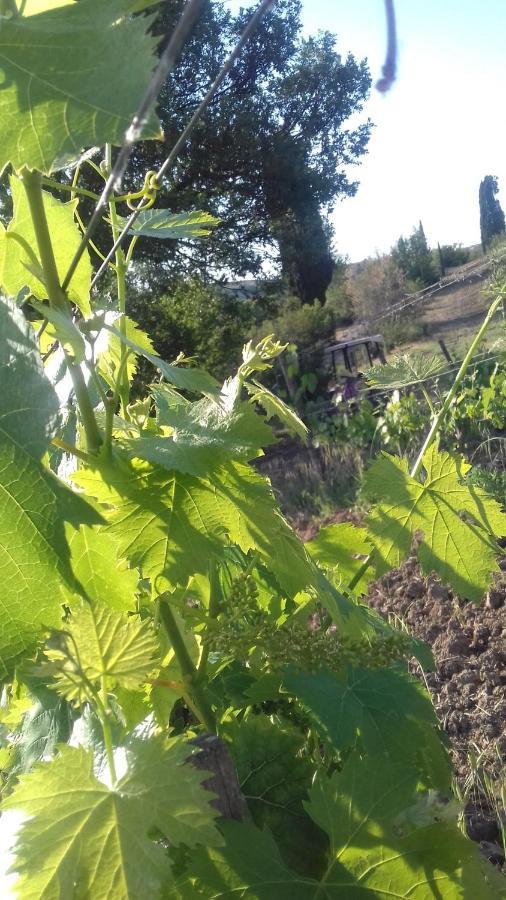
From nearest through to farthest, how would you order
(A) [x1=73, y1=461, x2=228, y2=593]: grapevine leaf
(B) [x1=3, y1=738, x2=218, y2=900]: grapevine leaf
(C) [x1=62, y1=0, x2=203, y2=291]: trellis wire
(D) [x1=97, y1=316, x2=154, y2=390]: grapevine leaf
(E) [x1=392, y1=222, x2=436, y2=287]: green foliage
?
(C) [x1=62, y1=0, x2=203, y2=291]: trellis wire < (B) [x1=3, y1=738, x2=218, y2=900]: grapevine leaf < (A) [x1=73, y1=461, x2=228, y2=593]: grapevine leaf < (D) [x1=97, y1=316, x2=154, y2=390]: grapevine leaf < (E) [x1=392, y1=222, x2=436, y2=287]: green foliage

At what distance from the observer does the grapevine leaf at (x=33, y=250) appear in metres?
0.86

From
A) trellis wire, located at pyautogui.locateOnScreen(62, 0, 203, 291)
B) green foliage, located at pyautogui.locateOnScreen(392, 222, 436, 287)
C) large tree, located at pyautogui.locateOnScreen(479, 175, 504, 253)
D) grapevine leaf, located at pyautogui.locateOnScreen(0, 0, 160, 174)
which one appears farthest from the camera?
large tree, located at pyautogui.locateOnScreen(479, 175, 504, 253)

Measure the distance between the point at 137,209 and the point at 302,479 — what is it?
5604 millimetres

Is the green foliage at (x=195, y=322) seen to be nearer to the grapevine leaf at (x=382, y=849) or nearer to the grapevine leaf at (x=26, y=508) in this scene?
the grapevine leaf at (x=382, y=849)

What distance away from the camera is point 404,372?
1336 mm

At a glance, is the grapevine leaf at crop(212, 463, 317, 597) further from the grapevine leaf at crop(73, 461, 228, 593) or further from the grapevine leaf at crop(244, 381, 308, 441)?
the grapevine leaf at crop(244, 381, 308, 441)

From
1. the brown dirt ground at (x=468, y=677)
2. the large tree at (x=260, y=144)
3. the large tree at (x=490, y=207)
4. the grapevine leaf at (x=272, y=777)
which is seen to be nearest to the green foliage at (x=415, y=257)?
the large tree at (x=490, y=207)

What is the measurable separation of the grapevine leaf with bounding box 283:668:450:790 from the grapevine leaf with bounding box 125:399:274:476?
0.37 m

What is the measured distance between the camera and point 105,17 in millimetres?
573

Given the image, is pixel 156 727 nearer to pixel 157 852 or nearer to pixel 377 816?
pixel 157 852

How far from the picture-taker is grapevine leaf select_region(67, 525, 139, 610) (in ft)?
2.68

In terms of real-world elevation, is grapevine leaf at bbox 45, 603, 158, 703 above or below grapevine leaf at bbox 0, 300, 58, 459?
below

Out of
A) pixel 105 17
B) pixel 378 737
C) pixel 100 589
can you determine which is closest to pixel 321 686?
pixel 378 737

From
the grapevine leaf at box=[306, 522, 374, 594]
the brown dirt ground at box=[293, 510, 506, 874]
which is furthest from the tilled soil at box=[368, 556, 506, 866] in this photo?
the grapevine leaf at box=[306, 522, 374, 594]
